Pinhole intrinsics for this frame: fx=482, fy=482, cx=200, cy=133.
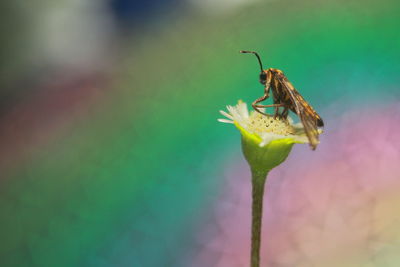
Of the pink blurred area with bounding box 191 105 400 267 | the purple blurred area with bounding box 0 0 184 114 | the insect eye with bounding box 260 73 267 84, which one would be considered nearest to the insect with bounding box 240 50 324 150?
the insect eye with bounding box 260 73 267 84

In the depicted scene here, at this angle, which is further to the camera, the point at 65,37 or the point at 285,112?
the point at 65,37

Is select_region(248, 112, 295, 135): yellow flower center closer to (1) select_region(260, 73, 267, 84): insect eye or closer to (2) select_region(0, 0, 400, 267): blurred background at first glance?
(1) select_region(260, 73, 267, 84): insect eye

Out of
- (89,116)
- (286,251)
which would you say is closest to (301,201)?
(286,251)

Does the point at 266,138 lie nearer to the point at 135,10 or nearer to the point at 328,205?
the point at 328,205

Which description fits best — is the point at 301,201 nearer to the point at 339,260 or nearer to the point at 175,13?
the point at 339,260

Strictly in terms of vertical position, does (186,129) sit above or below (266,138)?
above

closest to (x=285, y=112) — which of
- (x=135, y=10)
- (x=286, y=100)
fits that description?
(x=286, y=100)
